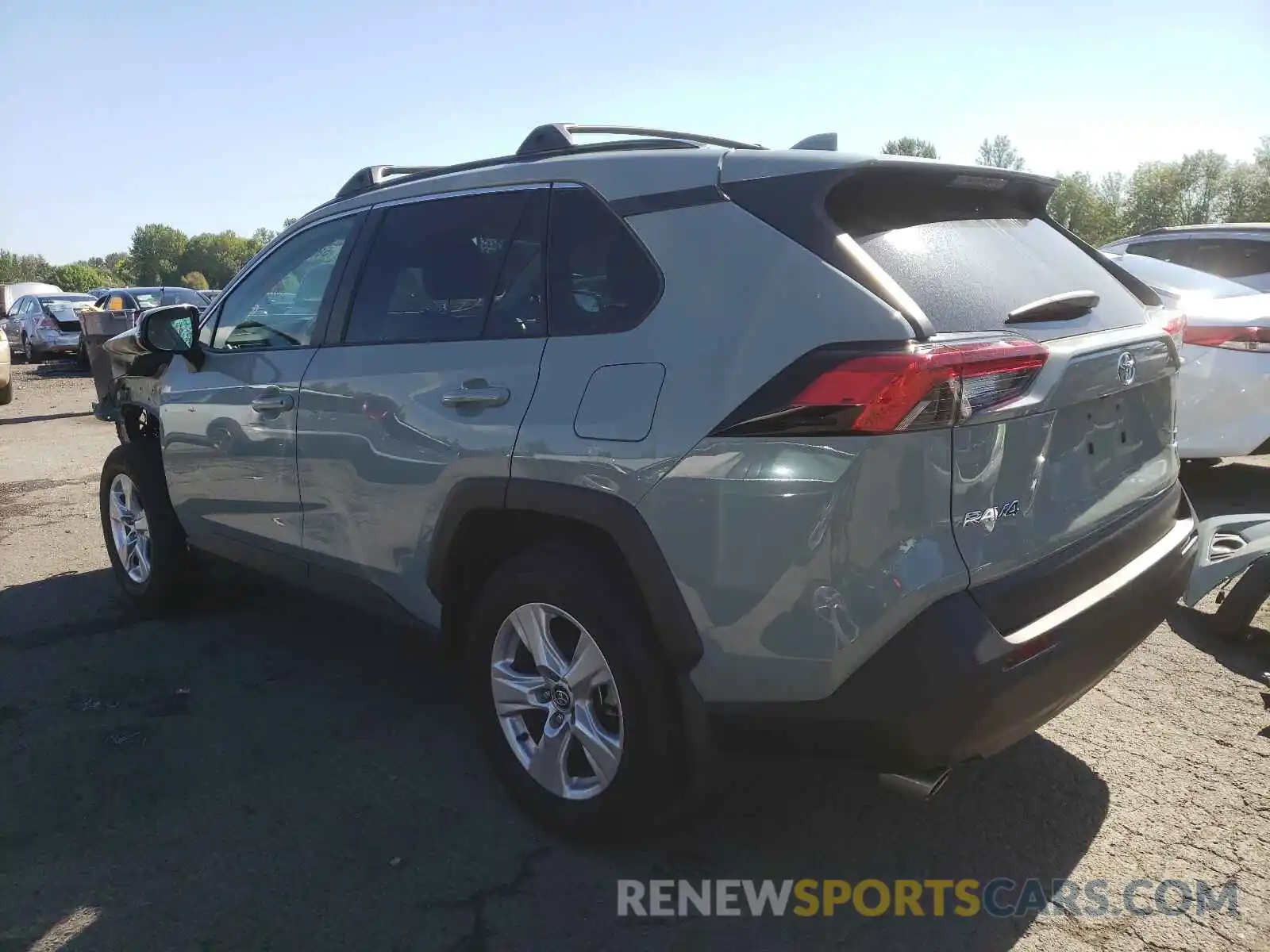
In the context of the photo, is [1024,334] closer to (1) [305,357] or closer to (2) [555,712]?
(2) [555,712]

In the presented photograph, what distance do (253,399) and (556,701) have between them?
6.18ft

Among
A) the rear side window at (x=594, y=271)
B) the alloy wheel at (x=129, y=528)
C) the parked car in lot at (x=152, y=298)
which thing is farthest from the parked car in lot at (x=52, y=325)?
the rear side window at (x=594, y=271)

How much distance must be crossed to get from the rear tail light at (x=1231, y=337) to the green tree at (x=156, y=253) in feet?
427

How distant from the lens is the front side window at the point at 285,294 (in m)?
3.73

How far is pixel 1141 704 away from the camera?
3604mm

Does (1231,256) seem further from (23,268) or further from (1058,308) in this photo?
(23,268)

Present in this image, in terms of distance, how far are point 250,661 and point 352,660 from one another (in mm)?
451

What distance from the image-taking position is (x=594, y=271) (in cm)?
276

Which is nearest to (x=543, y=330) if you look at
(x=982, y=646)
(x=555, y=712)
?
(x=555, y=712)

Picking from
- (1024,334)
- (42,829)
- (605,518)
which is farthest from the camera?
(42,829)

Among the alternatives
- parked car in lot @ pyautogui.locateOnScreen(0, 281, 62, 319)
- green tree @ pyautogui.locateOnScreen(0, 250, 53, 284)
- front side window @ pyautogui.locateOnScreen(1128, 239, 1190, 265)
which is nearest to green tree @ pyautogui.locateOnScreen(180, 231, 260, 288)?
green tree @ pyautogui.locateOnScreen(0, 250, 53, 284)

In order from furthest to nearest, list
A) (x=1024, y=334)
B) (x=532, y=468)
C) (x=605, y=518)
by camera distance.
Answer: (x=532, y=468) < (x=605, y=518) < (x=1024, y=334)

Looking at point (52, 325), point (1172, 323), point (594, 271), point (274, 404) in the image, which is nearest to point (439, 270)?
point (594, 271)

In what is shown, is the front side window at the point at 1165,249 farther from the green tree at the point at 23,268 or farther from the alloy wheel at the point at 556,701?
the green tree at the point at 23,268
